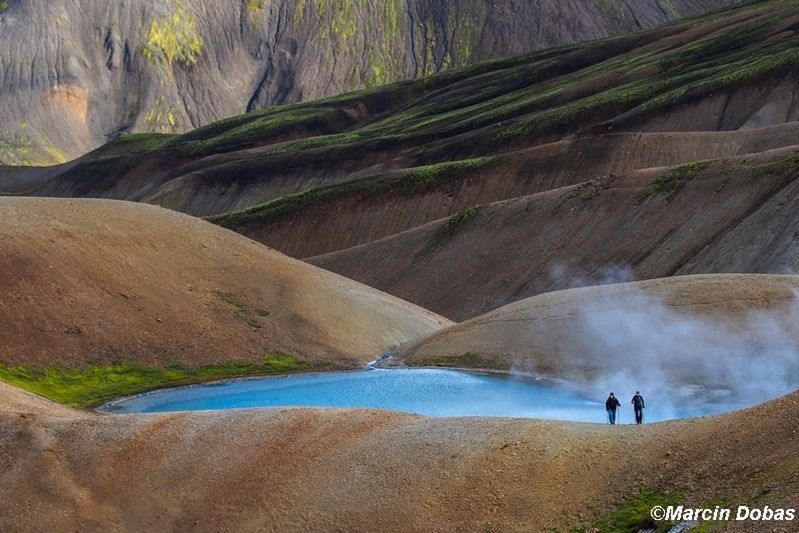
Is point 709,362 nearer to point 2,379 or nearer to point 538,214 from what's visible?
point 2,379

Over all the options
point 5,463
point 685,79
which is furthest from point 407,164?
point 5,463

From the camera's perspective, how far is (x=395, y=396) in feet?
167

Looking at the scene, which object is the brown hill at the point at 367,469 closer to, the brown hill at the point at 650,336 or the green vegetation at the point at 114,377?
the green vegetation at the point at 114,377

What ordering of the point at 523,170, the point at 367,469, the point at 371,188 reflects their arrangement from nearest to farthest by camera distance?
the point at 367,469
the point at 523,170
the point at 371,188

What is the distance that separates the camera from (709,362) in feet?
164

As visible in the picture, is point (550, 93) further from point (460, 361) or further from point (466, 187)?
point (460, 361)

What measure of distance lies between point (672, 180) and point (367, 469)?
5456 cm

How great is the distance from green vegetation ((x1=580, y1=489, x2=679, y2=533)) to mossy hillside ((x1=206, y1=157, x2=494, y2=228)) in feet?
270

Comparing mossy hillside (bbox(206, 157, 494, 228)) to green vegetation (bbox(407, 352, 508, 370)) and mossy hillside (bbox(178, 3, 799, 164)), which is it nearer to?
mossy hillside (bbox(178, 3, 799, 164))

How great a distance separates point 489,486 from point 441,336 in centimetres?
3220

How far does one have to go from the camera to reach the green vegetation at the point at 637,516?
26.1 meters

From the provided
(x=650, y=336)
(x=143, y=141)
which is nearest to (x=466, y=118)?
(x=143, y=141)

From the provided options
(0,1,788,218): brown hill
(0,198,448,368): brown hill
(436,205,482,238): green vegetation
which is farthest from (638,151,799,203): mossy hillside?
(0,1,788,218): brown hill

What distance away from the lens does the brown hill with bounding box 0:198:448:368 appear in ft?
180
